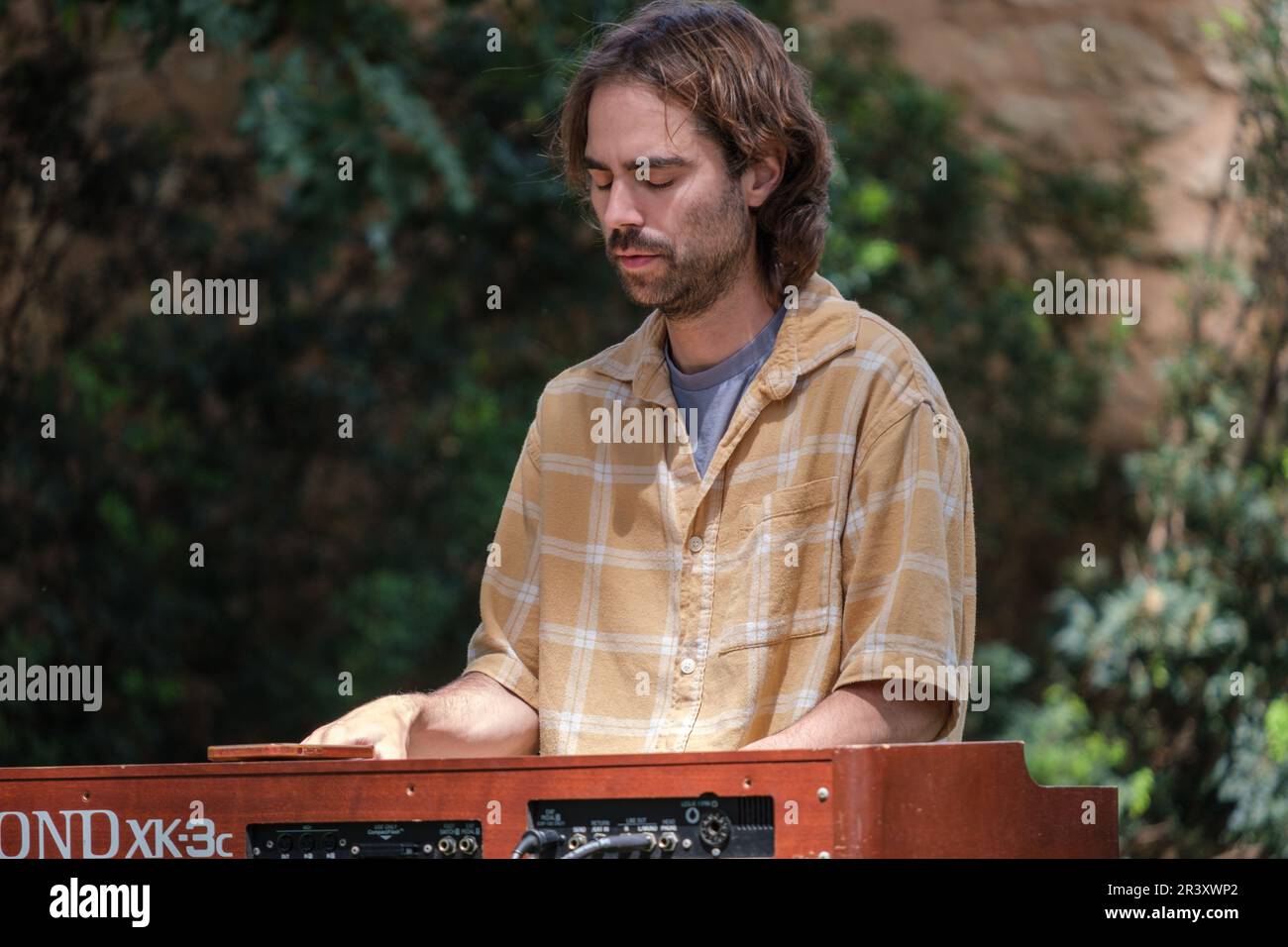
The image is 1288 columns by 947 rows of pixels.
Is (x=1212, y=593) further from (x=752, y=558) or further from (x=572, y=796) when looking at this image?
(x=572, y=796)

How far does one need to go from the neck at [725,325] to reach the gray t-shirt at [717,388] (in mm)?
13

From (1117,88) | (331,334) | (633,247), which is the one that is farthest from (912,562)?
(1117,88)

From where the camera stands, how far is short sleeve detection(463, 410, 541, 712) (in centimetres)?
275

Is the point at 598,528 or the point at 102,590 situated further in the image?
the point at 102,590

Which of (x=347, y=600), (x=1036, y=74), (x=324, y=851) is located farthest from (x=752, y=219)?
(x=1036, y=74)

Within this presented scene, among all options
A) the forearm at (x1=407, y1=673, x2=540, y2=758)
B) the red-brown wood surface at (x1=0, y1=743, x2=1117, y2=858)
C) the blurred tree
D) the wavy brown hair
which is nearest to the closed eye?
the wavy brown hair

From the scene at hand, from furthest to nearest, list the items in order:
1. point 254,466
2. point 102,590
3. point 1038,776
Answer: point 254,466
point 102,590
point 1038,776

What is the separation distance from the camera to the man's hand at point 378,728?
232cm

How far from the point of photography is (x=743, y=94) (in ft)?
8.79

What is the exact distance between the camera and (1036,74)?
306 inches

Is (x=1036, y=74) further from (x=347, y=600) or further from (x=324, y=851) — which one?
(x=324, y=851)

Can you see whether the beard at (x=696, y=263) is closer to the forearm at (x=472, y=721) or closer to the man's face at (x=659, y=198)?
the man's face at (x=659, y=198)

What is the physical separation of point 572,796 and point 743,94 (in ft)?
4.18
